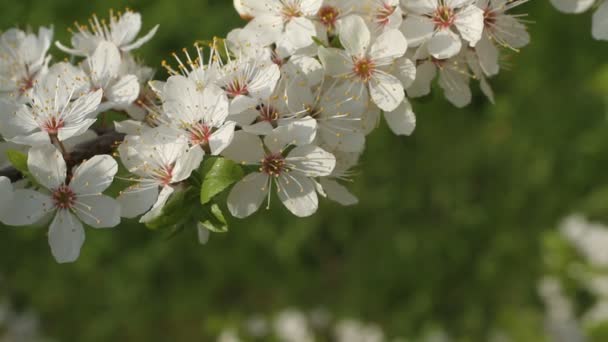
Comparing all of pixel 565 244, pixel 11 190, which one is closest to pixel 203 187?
pixel 11 190

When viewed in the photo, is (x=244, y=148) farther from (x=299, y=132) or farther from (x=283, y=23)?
(x=283, y=23)

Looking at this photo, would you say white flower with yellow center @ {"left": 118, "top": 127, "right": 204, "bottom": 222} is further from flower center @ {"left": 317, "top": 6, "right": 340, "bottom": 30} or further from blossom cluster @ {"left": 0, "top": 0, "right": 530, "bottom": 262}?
flower center @ {"left": 317, "top": 6, "right": 340, "bottom": 30}

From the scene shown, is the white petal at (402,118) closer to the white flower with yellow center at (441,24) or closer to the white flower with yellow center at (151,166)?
the white flower with yellow center at (441,24)

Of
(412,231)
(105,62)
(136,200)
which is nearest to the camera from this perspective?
(136,200)

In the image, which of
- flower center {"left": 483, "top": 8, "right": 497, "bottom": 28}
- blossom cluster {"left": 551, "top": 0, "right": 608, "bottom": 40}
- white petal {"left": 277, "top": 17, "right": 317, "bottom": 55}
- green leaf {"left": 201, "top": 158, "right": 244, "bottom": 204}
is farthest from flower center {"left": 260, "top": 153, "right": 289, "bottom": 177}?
blossom cluster {"left": 551, "top": 0, "right": 608, "bottom": 40}

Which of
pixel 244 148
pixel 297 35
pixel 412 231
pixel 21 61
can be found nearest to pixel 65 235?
pixel 244 148

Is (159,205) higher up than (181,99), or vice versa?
(181,99)

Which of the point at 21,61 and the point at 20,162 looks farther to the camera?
the point at 21,61
